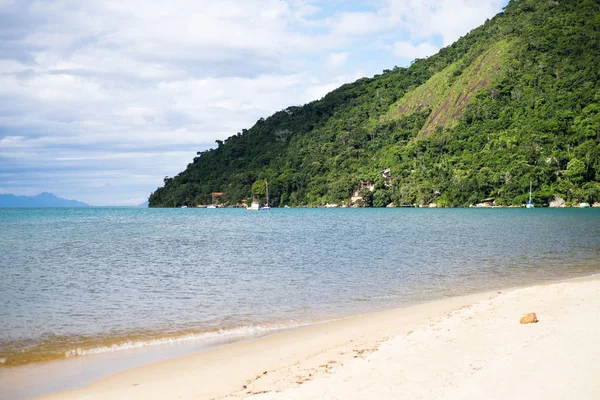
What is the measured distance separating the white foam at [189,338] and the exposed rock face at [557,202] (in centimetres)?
11142

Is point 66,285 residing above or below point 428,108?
below

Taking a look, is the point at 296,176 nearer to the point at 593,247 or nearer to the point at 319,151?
the point at 319,151

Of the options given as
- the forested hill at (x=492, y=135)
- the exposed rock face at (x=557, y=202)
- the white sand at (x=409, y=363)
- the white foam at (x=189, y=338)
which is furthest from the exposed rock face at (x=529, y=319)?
the exposed rock face at (x=557, y=202)

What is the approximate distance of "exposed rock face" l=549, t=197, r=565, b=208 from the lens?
109 m

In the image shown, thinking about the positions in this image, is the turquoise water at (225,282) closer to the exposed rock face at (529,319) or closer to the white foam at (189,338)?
the white foam at (189,338)

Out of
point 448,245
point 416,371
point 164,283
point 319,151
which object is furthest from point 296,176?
point 416,371

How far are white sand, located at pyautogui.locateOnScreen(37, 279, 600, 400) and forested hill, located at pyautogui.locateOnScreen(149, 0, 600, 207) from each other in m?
107

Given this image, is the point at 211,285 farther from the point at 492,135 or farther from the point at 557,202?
the point at 492,135

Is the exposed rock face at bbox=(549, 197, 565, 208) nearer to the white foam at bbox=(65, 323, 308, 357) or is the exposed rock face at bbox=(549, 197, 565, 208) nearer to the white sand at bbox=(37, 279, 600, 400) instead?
the white sand at bbox=(37, 279, 600, 400)

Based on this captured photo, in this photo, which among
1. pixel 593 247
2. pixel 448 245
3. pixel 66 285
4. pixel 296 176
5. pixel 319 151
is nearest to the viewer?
pixel 66 285

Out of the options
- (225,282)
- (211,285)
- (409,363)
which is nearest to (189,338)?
(409,363)

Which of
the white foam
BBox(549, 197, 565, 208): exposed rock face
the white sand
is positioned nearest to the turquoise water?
the white foam

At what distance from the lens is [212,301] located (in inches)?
640

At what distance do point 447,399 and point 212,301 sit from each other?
1089cm
